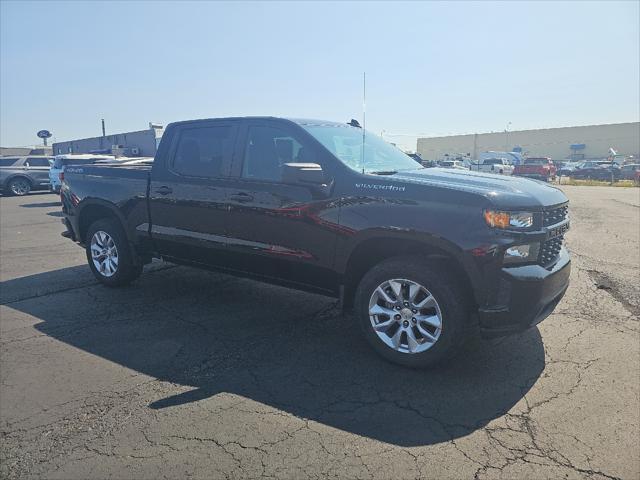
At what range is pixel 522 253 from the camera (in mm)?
3271

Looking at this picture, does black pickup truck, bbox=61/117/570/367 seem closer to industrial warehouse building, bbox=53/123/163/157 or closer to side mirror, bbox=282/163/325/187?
side mirror, bbox=282/163/325/187

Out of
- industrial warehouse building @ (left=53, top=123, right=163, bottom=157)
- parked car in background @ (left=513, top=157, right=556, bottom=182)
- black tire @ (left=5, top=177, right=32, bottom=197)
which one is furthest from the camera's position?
parked car in background @ (left=513, top=157, right=556, bottom=182)

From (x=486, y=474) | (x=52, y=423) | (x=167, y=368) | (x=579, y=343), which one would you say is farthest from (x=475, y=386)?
(x=52, y=423)

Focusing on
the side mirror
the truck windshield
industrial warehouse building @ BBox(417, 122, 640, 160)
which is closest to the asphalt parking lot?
the side mirror

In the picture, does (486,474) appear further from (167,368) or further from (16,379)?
(16,379)

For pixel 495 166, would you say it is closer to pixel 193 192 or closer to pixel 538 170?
pixel 538 170

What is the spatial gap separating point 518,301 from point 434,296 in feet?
1.91

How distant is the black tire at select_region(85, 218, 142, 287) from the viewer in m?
5.58

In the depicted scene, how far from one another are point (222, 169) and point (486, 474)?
3500mm

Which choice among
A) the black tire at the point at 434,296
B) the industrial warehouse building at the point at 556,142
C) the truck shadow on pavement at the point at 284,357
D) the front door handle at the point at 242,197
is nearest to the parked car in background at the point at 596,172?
the industrial warehouse building at the point at 556,142

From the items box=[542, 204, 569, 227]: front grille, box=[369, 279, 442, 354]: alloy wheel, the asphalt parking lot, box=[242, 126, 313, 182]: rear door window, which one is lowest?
the asphalt parking lot

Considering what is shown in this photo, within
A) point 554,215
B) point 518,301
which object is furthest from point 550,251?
point 518,301

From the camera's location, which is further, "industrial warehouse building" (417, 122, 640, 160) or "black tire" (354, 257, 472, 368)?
"industrial warehouse building" (417, 122, 640, 160)

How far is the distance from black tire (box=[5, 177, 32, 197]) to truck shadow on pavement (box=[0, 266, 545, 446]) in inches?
694
